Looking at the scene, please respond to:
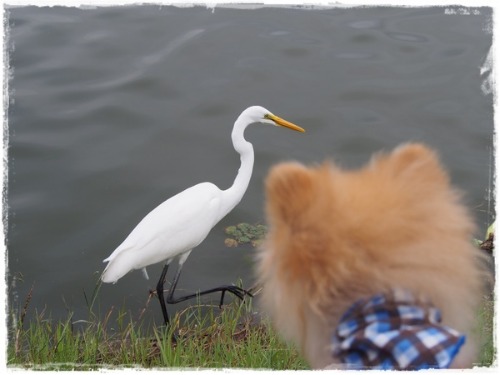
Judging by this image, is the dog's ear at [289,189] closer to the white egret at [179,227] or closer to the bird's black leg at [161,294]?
the white egret at [179,227]

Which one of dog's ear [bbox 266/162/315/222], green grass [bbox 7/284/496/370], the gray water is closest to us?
dog's ear [bbox 266/162/315/222]

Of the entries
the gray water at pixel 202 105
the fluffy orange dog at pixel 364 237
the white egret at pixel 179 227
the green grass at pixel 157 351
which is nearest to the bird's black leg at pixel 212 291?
the white egret at pixel 179 227

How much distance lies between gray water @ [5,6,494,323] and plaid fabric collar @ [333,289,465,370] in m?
2.87

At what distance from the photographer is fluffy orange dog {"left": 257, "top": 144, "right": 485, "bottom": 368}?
1.00 m

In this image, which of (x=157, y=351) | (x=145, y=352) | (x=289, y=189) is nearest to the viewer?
(x=289, y=189)

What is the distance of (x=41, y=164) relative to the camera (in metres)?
4.44

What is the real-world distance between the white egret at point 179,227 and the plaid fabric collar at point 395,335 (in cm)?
220

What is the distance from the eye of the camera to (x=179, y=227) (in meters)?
3.26

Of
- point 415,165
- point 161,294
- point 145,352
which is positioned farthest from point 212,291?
point 415,165

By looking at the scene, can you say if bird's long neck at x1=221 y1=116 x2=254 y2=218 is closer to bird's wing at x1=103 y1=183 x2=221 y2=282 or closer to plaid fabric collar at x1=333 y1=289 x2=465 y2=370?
bird's wing at x1=103 y1=183 x2=221 y2=282

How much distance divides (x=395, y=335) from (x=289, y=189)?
0.30m

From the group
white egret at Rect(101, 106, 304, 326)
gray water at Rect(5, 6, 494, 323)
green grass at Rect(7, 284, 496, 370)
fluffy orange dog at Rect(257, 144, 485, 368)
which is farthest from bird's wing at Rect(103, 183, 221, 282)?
fluffy orange dog at Rect(257, 144, 485, 368)

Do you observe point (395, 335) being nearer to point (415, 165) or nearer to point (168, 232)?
point (415, 165)

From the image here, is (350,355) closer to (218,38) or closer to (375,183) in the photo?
(375,183)
